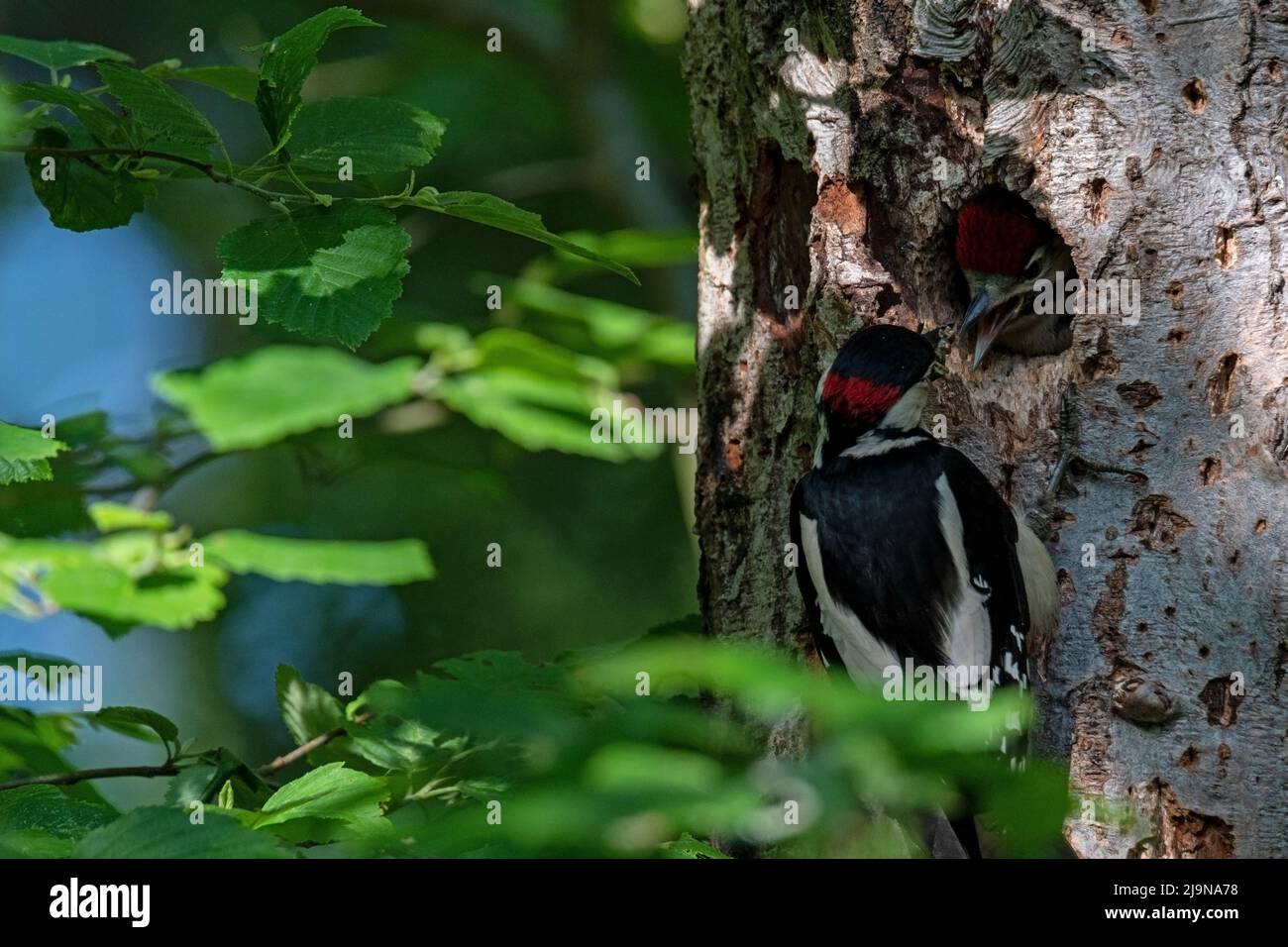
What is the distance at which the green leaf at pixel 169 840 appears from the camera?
4.83ft

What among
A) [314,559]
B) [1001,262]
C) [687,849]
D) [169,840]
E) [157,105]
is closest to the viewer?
[169,840]

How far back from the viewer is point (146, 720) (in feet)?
6.84

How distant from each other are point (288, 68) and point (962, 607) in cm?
146

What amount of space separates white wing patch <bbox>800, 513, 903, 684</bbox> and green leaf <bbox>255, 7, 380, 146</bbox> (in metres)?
1.16

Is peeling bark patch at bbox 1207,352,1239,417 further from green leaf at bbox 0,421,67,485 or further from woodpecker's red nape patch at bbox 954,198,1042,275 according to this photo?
green leaf at bbox 0,421,67,485

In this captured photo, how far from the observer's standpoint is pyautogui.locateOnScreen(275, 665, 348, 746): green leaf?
7.82 feet

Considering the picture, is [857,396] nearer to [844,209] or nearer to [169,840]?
[844,209]

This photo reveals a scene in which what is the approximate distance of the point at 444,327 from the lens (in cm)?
346

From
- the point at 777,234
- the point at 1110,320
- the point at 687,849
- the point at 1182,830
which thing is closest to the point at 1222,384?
the point at 1110,320
